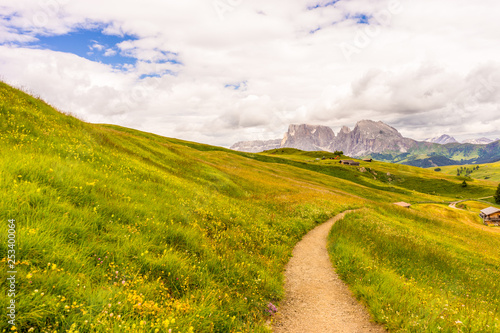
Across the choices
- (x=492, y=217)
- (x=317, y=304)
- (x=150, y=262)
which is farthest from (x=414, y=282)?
(x=492, y=217)

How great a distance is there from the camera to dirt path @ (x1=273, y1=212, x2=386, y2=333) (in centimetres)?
703

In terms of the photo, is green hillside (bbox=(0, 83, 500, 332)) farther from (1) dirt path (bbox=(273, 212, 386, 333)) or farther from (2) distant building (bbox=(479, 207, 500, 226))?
(2) distant building (bbox=(479, 207, 500, 226))

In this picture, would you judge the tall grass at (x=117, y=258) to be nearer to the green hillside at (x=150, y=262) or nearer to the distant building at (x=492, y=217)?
the green hillside at (x=150, y=262)

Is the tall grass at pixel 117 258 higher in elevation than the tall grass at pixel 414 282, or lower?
higher

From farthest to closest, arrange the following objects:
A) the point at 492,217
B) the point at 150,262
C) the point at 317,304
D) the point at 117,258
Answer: the point at 492,217
the point at 317,304
the point at 150,262
the point at 117,258

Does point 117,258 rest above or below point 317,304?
above

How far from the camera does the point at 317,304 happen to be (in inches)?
328

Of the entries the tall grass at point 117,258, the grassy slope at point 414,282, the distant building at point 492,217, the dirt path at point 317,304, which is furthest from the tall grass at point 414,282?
the distant building at point 492,217

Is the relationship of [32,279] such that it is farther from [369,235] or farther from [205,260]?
[369,235]

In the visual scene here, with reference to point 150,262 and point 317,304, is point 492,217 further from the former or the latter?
point 150,262

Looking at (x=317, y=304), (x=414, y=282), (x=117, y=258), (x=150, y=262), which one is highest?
(x=117, y=258)

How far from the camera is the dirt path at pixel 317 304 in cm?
703

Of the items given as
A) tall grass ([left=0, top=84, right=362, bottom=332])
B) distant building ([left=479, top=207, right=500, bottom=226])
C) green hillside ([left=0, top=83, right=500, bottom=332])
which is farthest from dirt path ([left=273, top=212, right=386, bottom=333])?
distant building ([left=479, top=207, right=500, bottom=226])

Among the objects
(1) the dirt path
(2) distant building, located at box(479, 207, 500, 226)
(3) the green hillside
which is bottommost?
(2) distant building, located at box(479, 207, 500, 226)
